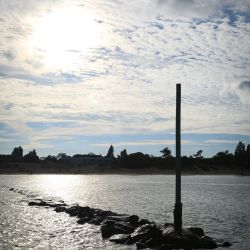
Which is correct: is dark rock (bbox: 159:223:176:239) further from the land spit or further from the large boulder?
the large boulder

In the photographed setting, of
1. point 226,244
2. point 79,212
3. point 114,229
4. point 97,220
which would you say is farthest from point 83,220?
point 226,244

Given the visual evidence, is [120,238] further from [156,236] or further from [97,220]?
[97,220]

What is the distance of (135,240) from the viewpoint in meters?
26.2

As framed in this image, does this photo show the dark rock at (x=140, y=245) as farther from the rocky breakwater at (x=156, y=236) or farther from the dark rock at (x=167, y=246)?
the dark rock at (x=167, y=246)

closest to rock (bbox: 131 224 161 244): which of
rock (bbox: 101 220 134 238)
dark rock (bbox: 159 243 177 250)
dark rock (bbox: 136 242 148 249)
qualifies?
dark rock (bbox: 136 242 148 249)

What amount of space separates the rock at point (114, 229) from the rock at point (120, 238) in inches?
35.0

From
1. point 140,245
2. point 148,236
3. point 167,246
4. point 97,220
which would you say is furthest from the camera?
point 97,220

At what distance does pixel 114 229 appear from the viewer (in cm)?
2927

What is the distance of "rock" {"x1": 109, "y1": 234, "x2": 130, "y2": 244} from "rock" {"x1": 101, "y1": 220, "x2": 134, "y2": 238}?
2.91 feet

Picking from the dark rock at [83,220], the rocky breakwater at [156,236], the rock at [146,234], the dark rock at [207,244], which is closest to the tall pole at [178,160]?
the rocky breakwater at [156,236]

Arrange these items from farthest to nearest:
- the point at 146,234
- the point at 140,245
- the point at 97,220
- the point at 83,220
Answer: the point at 83,220
the point at 97,220
the point at 146,234
the point at 140,245

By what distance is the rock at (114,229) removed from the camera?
1136 inches

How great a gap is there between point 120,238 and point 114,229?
2419 millimetres

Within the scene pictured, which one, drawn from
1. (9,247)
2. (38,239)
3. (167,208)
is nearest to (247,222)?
(167,208)
